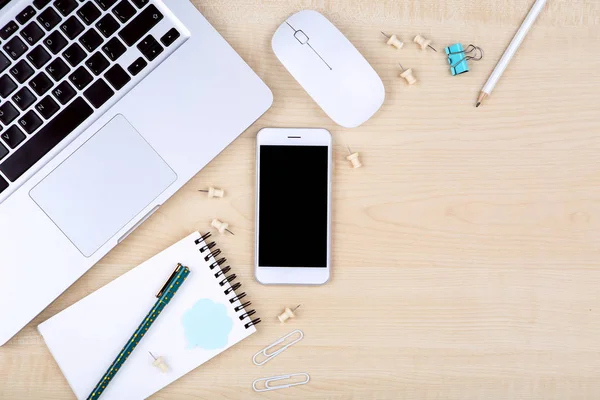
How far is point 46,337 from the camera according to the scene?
75 cm

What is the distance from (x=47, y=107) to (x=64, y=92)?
29 millimetres

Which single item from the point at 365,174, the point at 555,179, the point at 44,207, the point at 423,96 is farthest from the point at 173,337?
the point at 555,179

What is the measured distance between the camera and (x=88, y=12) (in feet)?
2.30

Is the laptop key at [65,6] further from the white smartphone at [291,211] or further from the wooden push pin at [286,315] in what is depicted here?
the wooden push pin at [286,315]

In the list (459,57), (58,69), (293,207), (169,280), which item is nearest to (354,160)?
(293,207)

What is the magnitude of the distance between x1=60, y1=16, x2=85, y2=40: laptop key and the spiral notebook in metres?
0.31

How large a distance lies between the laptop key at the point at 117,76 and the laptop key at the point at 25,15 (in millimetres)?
120

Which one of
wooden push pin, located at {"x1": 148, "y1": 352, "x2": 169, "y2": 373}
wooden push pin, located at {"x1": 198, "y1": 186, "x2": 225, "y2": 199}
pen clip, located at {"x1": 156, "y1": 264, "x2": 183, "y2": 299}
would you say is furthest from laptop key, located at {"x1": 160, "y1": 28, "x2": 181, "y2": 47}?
wooden push pin, located at {"x1": 148, "y1": 352, "x2": 169, "y2": 373}

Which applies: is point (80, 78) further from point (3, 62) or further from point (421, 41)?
point (421, 41)

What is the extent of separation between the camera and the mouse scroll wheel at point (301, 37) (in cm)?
75

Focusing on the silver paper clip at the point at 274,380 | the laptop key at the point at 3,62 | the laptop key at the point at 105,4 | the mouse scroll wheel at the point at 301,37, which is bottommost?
the silver paper clip at the point at 274,380

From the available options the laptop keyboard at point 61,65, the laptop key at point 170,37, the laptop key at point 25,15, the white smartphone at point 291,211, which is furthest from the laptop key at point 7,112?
the white smartphone at point 291,211

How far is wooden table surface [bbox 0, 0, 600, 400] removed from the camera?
0.78 meters

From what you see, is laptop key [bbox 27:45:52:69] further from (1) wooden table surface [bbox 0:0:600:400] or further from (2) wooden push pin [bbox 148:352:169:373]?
(2) wooden push pin [bbox 148:352:169:373]
